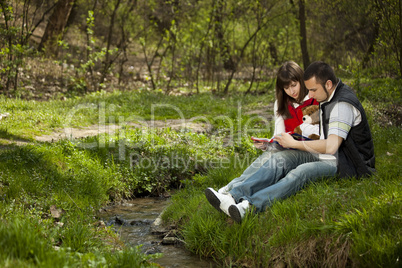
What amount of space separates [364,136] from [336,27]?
15593 mm

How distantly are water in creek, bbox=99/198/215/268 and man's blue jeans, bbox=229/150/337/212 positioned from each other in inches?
30.5

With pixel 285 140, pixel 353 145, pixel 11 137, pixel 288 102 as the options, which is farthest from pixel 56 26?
pixel 353 145

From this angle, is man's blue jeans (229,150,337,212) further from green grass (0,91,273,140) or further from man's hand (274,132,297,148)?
green grass (0,91,273,140)

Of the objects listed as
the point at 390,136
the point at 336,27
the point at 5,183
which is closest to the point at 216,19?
the point at 336,27

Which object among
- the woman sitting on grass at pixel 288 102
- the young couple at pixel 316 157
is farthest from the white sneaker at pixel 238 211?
the woman sitting on grass at pixel 288 102

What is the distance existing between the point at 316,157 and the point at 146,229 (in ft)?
7.32

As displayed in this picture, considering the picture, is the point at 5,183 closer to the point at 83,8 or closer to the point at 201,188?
the point at 201,188

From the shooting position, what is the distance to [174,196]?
564 centimetres

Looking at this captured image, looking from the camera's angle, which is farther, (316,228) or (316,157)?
(316,157)

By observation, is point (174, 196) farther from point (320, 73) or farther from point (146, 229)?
point (320, 73)

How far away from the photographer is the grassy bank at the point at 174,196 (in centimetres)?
324

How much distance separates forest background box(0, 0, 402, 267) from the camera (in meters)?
3.40

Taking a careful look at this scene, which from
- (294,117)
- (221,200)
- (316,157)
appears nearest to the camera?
(221,200)

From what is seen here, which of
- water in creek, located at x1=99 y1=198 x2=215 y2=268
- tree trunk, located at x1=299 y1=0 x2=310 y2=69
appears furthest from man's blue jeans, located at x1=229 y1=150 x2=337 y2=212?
tree trunk, located at x1=299 y1=0 x2=310 y2=69
